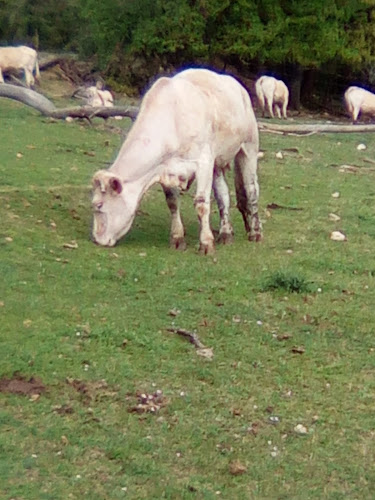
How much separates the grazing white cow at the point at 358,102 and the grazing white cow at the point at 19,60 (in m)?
8.68

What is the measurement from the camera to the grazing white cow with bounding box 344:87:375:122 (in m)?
26.9

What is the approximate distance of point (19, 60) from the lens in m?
27.5

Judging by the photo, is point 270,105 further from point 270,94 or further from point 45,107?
point 45,107

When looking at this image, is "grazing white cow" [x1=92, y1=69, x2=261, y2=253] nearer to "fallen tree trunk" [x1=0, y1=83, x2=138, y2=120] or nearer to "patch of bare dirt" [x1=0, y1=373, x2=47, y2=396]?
"patch of bare dirt" [x1=0, y1=373, x2=47, y2=396]

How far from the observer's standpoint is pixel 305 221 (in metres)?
11.1

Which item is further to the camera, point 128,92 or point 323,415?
point 128,92

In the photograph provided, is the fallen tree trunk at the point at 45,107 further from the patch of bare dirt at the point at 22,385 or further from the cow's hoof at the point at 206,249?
the patch of bare dirt at the point at 22,385

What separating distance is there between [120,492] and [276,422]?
1199 millimetres

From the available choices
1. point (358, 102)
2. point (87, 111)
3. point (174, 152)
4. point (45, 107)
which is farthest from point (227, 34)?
point (174, 152)

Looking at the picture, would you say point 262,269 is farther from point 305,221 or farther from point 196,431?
point 196,431

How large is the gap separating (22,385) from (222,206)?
4.45 meters

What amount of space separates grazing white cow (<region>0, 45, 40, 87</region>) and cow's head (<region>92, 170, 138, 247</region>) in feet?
63.2

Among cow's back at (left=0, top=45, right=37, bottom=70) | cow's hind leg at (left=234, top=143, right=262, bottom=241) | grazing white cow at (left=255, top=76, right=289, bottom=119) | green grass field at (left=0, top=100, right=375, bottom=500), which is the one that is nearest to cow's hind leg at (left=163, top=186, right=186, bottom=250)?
green grass field at (left=0, top=100, right=375, bottom=500)

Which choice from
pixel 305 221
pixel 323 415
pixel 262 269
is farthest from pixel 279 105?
pixel 323 415
